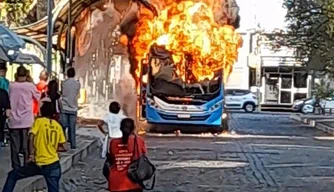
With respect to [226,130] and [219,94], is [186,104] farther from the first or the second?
[226,130]

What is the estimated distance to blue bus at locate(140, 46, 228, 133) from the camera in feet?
97.0

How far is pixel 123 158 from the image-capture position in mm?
9852

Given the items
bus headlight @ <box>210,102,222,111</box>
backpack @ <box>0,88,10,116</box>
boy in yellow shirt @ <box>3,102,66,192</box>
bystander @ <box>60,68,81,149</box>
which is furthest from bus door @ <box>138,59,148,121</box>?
boy in yellow shirt @ <box>3,102,66,192</box>

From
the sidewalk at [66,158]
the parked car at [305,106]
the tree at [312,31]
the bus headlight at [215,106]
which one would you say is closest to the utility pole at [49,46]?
the sidewalk at [66,158]

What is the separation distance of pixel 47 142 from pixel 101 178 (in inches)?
237

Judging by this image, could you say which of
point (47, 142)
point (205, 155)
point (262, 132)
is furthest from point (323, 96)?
point (47, 142)

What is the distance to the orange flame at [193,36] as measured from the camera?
98.2 feet

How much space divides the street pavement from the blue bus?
1.39 metres

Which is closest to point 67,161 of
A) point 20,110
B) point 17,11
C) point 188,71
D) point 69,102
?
point 69,102

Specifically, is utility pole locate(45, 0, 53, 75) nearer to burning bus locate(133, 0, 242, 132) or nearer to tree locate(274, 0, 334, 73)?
burning bus locate(133, 0, 242, 132)

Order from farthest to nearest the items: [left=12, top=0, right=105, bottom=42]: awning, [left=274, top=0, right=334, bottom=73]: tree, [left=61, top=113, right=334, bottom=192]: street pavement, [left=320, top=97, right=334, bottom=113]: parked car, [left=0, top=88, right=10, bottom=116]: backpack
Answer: [left=320, top=97, right=334, bottom=113]: parked car < [left=274, top=0, right=334, bottom=73]: tree < [left=12, top=0, right=105, bottom=42]: awning < [left=61, top=113, right=334, bottom=192]: street pavement < [left=0, top=88, right=10, bottom=116]: backpack

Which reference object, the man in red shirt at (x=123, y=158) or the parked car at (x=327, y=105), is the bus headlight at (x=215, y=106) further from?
the parked car at (x=327, y=105)

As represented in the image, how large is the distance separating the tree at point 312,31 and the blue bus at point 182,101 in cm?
757

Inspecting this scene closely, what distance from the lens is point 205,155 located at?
21766mm
